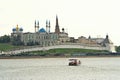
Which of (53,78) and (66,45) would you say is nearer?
(53,78)

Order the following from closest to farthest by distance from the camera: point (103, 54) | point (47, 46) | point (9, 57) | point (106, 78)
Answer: point (106, 78) < point (9, 57) < point (103, 54) < point (47, 46)

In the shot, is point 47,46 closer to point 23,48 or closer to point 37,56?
point 23,48

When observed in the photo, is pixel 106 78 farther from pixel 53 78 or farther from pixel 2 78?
pixel 2 78

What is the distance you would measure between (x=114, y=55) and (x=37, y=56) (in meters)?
30.8

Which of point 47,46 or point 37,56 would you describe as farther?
point 47,46

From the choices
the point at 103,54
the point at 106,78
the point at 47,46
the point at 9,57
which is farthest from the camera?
the point at 47,46

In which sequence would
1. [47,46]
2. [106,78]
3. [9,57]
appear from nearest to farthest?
[106,78], [9,57], [47,46]

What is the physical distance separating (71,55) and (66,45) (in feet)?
63.1

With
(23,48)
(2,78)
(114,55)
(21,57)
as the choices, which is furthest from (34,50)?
(2,78)

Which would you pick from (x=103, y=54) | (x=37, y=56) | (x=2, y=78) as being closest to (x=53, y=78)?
(x=2, y=78)

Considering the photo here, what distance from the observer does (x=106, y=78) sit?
57.8m

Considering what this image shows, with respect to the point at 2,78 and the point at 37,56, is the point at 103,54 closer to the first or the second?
the point at 37,56

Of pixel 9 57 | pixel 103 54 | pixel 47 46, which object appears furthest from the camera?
pixel 47 46

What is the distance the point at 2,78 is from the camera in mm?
59125
